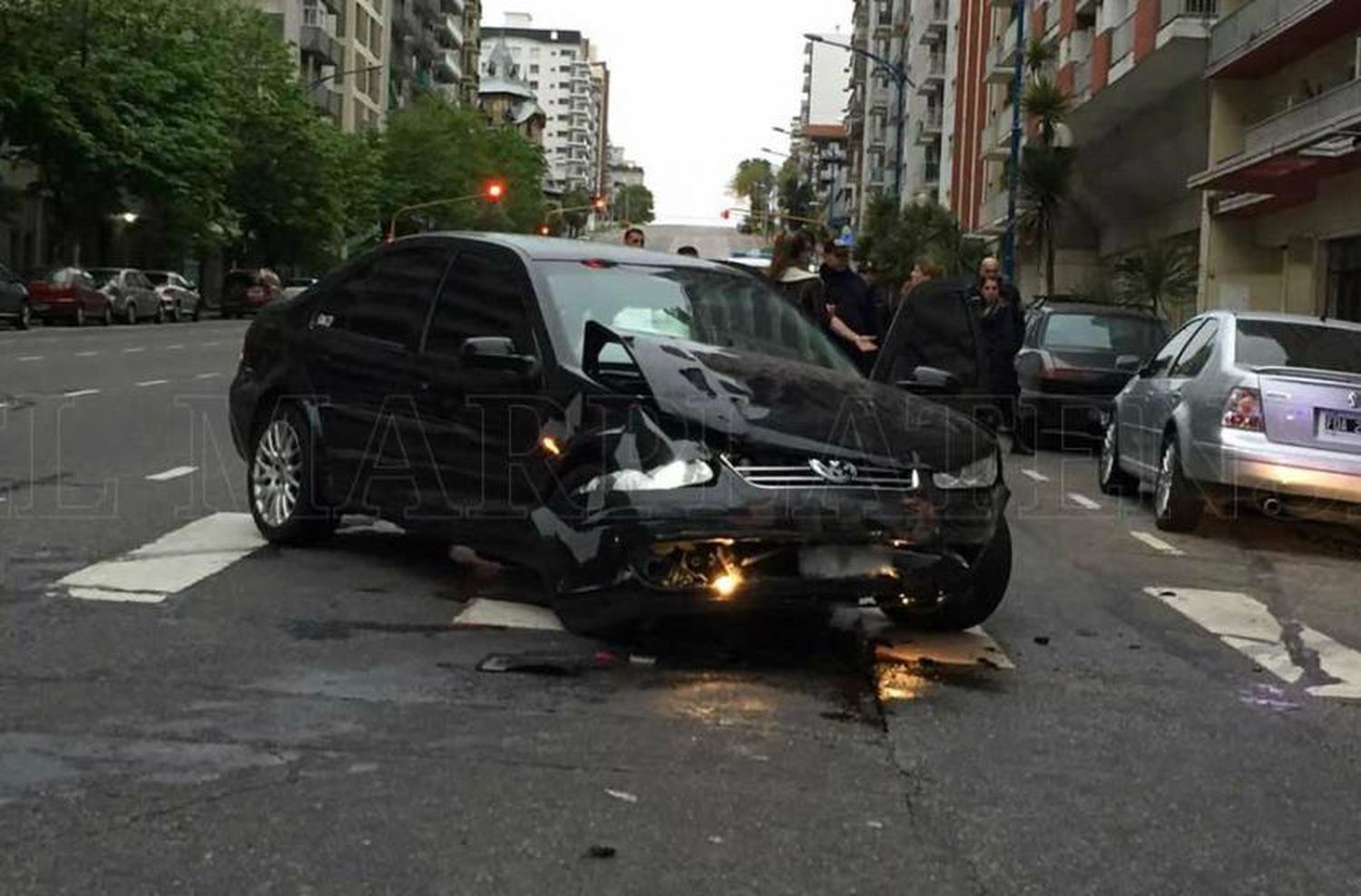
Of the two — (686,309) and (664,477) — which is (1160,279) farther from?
(664,477)

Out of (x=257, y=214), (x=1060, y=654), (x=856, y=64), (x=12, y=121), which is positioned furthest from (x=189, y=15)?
(x=856, y=64)

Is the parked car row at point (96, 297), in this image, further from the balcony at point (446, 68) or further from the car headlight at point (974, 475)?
the balcony at point (446, 68)

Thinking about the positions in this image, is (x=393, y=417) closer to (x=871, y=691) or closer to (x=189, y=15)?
(x=871, y=691)

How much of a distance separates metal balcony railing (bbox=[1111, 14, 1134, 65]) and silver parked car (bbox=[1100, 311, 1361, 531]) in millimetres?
22373

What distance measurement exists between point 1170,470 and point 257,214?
51.9m

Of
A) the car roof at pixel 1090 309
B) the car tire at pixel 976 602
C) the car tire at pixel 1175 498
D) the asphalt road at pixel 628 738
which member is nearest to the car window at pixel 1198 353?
the car tire at pixel 1175 498

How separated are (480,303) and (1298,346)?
19.1 feet

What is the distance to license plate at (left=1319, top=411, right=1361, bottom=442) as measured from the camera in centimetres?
936

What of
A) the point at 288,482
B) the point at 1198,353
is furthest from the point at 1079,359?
the point at 288,482

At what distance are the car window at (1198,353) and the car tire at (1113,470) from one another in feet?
4.01

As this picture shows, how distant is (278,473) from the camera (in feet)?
26.4

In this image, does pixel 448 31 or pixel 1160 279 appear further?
pixel 448 31

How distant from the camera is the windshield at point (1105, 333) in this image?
1636 cm

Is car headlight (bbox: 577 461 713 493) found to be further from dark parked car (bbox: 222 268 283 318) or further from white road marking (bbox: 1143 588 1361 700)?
dark parked car (bbox: 222 268 283 318)
